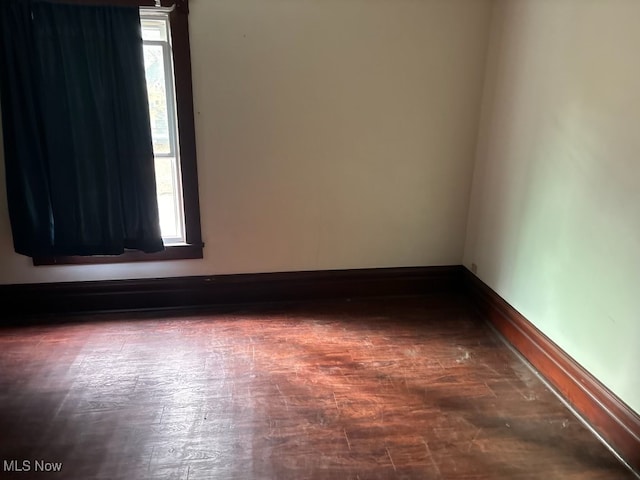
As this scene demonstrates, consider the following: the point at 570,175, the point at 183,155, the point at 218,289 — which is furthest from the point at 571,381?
the point at 183,155

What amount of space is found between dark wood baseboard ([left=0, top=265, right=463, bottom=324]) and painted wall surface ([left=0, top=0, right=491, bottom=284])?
72 millimetres

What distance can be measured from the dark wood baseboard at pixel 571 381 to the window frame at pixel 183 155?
6.65 ft

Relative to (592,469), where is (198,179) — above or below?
above

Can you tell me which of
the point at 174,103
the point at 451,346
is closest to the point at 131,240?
the point at 174,103

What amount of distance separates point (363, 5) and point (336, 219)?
1.39 metres

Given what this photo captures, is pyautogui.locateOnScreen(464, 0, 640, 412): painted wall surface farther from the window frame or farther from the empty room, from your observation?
the window frame

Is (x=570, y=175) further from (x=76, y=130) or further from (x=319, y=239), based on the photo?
(x=76, y=130)

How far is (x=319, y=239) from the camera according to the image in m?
3.32

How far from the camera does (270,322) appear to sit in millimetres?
3062

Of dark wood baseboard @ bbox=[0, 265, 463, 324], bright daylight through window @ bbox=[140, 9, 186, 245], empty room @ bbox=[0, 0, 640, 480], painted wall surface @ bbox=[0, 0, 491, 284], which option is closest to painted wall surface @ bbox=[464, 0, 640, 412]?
empty room @ bbox=[0, 0, 640, 480]

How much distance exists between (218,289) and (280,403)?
4.07 ft

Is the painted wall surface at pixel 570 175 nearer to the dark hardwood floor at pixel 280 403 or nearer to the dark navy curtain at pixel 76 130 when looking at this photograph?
the dark hardwood floor at pixel 280 403

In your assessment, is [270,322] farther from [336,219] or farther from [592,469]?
[592,469]

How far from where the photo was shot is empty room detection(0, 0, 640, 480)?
6.58ft
